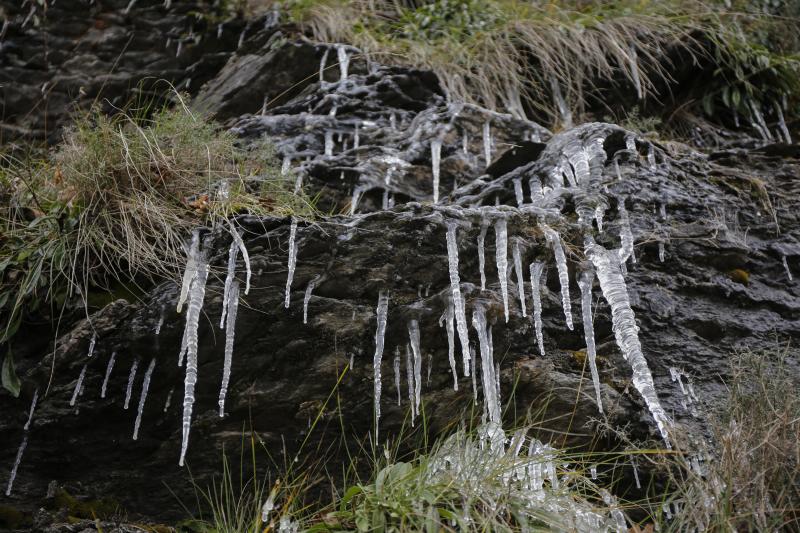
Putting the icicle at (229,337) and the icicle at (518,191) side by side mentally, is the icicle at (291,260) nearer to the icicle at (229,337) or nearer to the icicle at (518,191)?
the icicle at (229,337)

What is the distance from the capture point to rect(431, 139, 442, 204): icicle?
14.4ft

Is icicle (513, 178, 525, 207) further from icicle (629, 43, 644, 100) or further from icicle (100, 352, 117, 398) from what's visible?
icicle (100, 352, 117, 398)

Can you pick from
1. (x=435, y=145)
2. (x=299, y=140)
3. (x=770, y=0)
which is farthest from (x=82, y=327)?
(x=770, y=0)

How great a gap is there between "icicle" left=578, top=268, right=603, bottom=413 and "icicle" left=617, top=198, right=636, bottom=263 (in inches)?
13.0

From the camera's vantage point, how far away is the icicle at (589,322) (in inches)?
129

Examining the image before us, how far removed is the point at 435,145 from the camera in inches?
181

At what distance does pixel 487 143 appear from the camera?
4770 mm

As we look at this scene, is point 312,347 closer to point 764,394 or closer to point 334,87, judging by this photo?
point 764,394

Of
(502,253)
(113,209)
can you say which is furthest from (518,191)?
(113,209)

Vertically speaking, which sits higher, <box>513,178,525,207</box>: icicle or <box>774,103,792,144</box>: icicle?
<box>513,178,525,207</box>: icicle

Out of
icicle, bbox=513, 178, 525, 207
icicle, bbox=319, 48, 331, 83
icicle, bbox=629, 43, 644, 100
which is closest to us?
icicle, bbox=513, 178, 525, 207

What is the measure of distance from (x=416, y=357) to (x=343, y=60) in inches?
111

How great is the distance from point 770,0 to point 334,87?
4.02 metres

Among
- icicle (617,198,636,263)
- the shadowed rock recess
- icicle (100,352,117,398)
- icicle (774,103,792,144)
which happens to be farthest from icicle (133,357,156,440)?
icicle (774,103,792,144)
